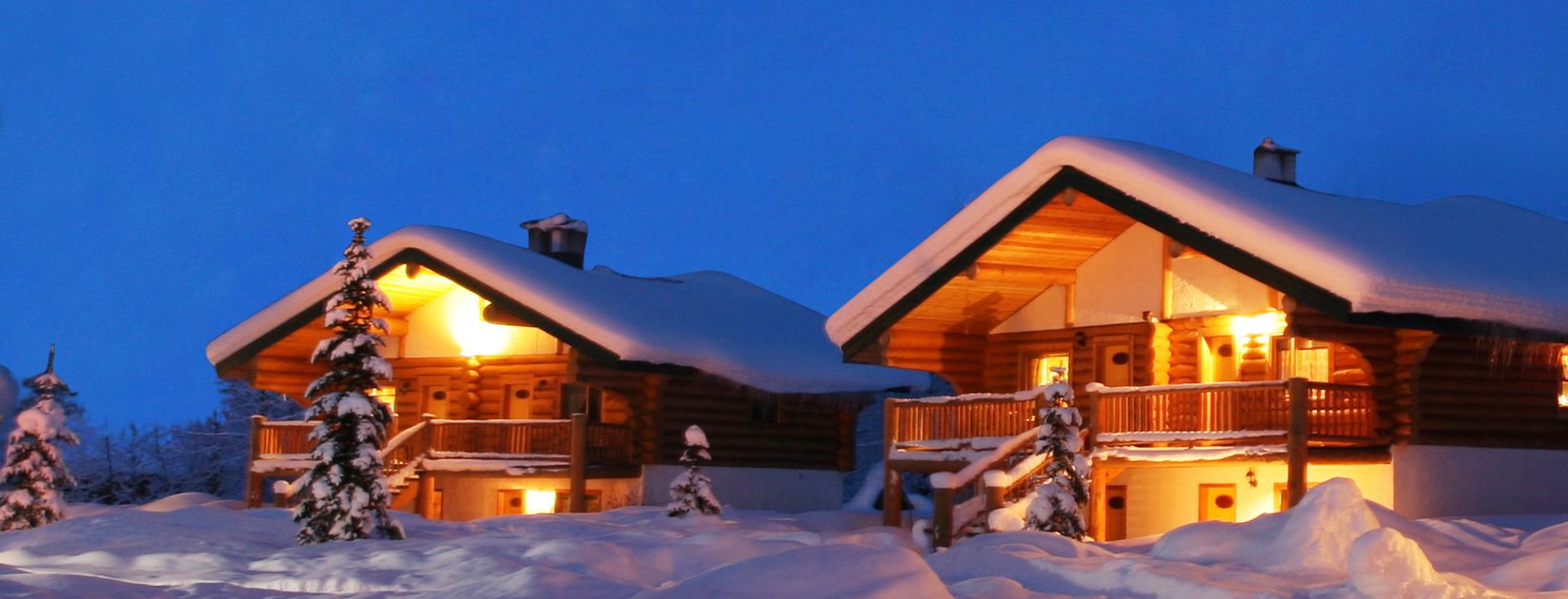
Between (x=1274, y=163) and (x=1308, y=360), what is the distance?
4135 mm

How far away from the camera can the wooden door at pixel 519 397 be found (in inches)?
1319

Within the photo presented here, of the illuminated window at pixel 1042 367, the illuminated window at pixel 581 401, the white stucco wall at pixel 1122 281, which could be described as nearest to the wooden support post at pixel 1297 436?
the white stucco wall at pixel 1122 281

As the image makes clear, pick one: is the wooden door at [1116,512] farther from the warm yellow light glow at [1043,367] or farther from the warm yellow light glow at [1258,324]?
the warm yellow light glow at [1258,324]

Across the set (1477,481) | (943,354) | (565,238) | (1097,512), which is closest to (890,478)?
(943,354)

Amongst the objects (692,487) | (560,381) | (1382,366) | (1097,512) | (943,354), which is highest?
(943,354)

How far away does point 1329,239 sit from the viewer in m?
20.3

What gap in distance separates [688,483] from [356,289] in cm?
610

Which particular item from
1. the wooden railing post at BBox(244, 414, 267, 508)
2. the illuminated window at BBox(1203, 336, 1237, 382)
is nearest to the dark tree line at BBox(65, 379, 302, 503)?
the wooden railing post at BBox(244, 414, 267, 508)

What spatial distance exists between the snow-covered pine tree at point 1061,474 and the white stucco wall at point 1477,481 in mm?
4432

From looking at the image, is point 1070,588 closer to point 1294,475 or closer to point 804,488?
point 1294,475

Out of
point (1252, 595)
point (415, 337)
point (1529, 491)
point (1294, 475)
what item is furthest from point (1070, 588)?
point (415, 337)

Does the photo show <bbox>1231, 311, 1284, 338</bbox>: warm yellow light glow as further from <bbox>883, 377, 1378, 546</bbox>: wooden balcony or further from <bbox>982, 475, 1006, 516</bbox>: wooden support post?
<bbox>982, 475, 1006, 516</bbox>: wooden support post

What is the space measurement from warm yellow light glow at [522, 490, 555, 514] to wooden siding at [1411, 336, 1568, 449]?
16.6m

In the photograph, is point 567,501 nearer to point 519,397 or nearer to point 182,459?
point 519,397
